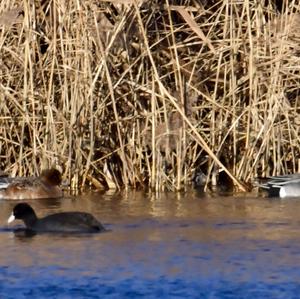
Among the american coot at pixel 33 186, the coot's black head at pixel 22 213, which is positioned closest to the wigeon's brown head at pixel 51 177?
the american coot at pixel 33 186

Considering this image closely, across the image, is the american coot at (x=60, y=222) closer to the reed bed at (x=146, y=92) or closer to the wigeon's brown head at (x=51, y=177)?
the wigeon's brown head at (x=51, y=177)

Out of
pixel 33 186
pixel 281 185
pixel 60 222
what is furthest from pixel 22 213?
pixel 281 185

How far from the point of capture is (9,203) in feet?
40.1

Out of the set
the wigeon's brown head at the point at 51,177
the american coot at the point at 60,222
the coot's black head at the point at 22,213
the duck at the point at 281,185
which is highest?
the wigeon's brown head at the point at 51,177

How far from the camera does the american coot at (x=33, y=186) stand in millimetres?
12117

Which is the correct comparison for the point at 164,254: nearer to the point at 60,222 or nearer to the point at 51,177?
the point at 60,222

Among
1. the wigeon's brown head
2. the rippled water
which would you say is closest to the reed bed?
the wigeon's brown head

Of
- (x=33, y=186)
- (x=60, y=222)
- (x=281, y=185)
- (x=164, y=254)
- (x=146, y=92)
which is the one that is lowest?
(x=164, y=254)

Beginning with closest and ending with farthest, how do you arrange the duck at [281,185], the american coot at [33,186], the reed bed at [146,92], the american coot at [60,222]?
the american coot at [60,222], the duck at [281,185], the american coot at [33,186], the reed bed at [146,92]

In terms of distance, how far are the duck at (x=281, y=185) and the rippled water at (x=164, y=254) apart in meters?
0.30

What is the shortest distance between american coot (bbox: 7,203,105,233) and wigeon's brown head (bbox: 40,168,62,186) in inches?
68.0

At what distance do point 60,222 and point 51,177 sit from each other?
220 cm

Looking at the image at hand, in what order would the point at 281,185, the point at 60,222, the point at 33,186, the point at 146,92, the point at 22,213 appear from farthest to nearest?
the point at 146,92 → the point at 33,186 → the point at 281,185 → the point at 22,213 → the point at 60,222

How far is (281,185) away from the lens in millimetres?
12023
